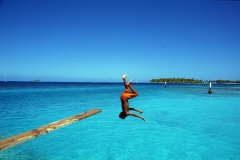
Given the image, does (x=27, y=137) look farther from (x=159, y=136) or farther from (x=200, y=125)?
(x=200, y=125)

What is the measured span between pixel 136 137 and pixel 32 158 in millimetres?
6416

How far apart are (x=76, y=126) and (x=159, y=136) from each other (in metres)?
6.83

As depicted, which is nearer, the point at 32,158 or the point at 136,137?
the point at 32,158

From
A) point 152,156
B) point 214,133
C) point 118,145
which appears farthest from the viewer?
point 214,133

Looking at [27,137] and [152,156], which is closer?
[27,137]

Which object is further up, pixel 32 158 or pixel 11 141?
pixel 11 141

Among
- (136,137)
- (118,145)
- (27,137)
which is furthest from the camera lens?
(136,137)

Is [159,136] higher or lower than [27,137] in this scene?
lower

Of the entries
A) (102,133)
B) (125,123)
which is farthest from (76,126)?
(125,123)

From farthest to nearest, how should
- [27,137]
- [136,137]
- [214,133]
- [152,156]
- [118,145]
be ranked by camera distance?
[214,133], [136,137], [118,145], [152,156], [27,137]

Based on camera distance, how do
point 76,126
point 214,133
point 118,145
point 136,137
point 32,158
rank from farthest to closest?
1. point 76,126
2. point 214,133
3. point 136,137
4. point 118,145
5. point 32,158

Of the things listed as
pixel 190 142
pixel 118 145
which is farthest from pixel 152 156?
pixel 190 142

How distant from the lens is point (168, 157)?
9312 millimetres

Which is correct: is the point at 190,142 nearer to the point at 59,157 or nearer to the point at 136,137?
the point at 136,137
